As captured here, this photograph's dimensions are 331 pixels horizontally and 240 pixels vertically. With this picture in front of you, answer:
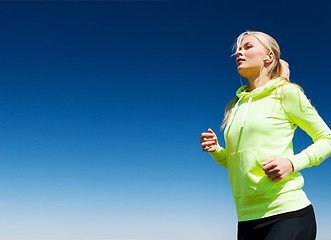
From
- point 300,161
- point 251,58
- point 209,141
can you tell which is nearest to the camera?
point 300,161

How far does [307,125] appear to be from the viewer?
3264 mm

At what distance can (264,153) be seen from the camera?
3.15 metres

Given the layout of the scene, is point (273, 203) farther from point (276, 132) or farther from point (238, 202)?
point (276, 132)

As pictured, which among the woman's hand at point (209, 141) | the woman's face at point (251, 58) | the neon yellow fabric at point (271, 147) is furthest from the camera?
the woman's hand at point (209, 141)

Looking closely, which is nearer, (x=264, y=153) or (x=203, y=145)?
(x=264, y=153)

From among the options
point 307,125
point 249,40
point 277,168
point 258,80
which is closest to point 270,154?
point 277,168

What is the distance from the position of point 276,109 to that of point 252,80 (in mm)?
554

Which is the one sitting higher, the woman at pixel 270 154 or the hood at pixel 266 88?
the hood at pixel 266 88

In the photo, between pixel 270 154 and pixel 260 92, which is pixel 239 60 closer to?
pixel 260 92

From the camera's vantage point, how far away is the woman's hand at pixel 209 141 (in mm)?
3768

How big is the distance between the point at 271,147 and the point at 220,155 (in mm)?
770

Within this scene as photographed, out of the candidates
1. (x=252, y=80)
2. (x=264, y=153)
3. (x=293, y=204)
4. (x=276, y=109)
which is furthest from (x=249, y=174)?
(x=252, y=80)

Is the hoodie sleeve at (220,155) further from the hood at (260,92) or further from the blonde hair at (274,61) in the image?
the blonde hair at (274,61)

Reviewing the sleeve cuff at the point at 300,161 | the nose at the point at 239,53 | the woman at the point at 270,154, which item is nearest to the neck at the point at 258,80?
the woman at the point at 270,154
